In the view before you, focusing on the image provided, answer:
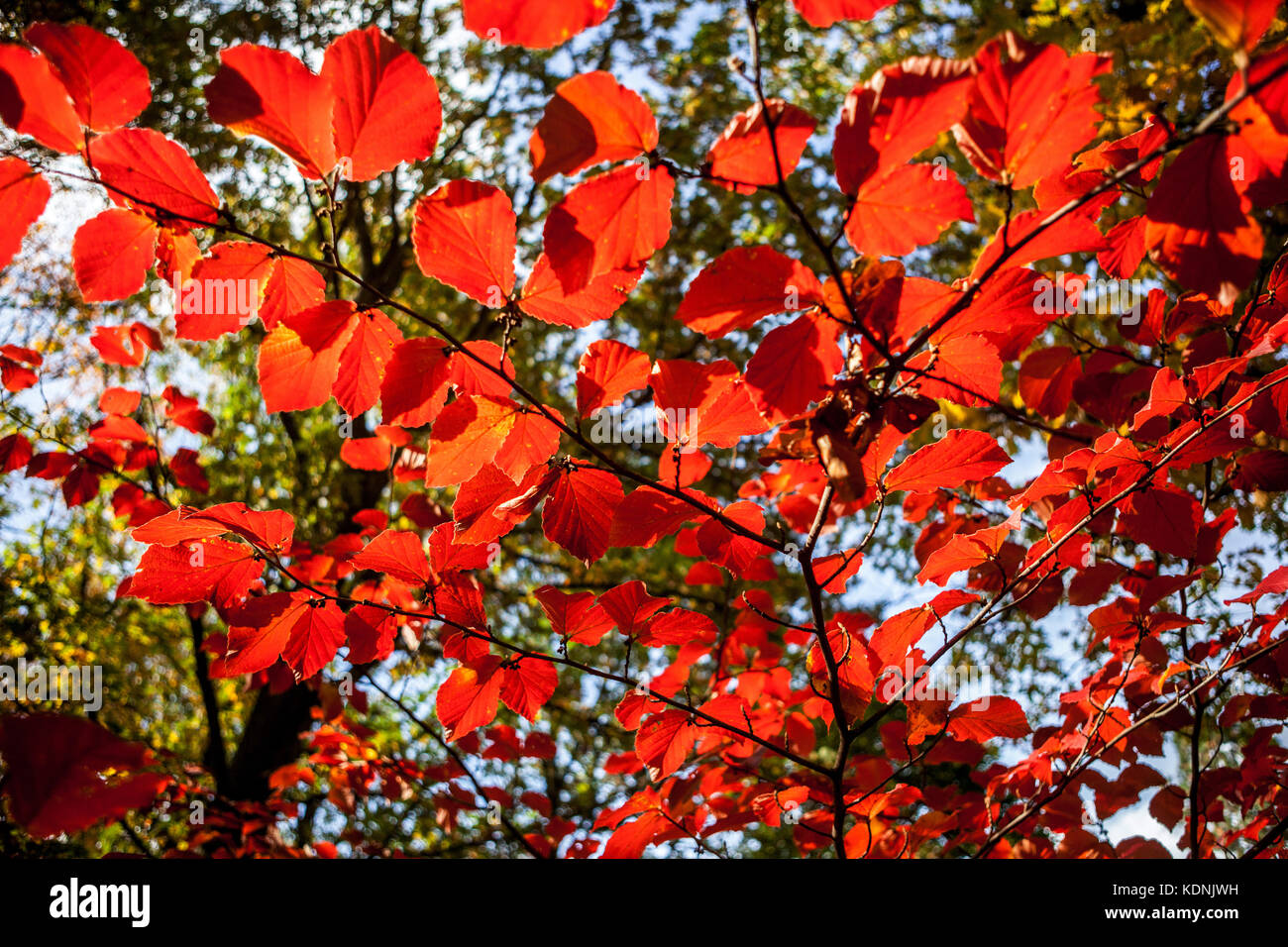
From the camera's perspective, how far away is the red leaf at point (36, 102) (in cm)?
80

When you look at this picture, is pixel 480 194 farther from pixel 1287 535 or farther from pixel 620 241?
pixel 1287 535

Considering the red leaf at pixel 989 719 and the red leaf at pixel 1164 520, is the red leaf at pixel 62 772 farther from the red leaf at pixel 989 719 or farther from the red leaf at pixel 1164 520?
the red leaf at pixel 1164 520

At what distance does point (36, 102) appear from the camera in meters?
0.83

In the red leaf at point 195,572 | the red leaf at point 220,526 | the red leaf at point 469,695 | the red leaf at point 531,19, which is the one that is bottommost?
the red leaf at point 469,695

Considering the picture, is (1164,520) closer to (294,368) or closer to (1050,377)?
(1050,377)

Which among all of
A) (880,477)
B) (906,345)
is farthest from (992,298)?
(880,477)

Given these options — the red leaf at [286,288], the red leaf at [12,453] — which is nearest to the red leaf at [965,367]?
the red leaf at [286,288]

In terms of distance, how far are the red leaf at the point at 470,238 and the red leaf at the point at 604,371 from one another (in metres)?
0.17

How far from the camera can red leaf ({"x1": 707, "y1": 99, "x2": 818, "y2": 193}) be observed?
Answer: 795 millimetres

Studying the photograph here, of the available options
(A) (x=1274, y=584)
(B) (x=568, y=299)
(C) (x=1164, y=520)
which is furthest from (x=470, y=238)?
(A) (x=1274, y=584)

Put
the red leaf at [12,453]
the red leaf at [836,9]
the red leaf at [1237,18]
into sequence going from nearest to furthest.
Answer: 1. the red leaf at [1237,18]
2. the red leaf at [836,9]
3. the red leaf at [12,453]

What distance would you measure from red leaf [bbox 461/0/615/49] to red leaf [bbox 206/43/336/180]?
0.27 metres

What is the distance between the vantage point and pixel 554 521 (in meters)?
1.09

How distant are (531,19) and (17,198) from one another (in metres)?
0.65
